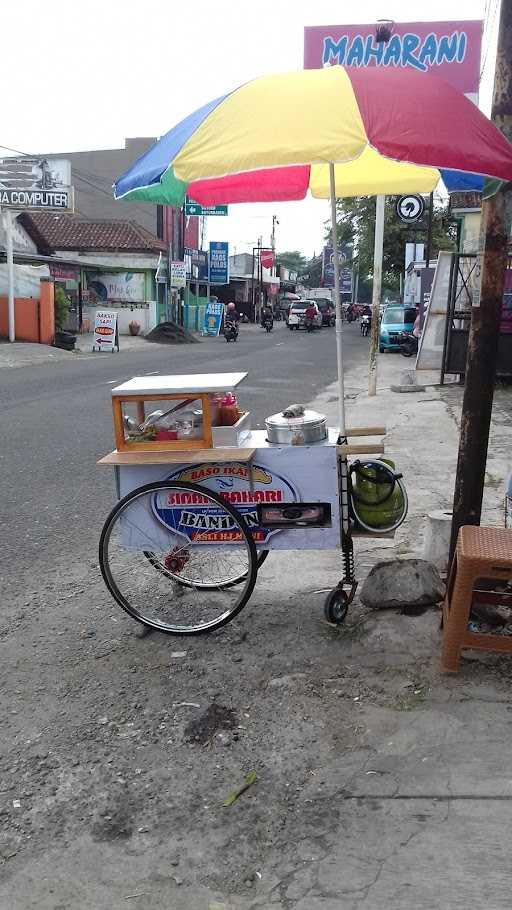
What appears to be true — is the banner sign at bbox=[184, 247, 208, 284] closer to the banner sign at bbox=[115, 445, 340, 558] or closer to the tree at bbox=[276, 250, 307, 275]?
the banner sign at bbox=[115, 445, 340, 558]

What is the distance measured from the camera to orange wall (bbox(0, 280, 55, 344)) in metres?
26.5

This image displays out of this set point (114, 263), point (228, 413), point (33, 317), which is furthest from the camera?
point (114, 263)

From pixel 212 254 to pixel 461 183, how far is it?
156 feet

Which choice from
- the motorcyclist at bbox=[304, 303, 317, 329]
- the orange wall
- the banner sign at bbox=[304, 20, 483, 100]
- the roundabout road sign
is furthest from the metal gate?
the motorcyclist at bbox=[304, 303, 317, 329]

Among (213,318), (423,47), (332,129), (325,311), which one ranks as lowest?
(213,318)

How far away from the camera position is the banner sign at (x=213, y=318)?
42.2m

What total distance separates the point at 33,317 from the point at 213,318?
55.7ft

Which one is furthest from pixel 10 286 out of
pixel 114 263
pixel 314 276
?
pixel 314 276

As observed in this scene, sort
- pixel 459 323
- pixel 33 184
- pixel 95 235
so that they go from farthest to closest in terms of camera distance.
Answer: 1. pixel 95 235
2. pixel 33 184
3. pixel 459 323

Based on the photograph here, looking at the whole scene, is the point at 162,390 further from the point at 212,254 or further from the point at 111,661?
the point at 212,254

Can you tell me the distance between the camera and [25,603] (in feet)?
13.8

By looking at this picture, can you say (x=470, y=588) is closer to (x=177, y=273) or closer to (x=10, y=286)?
(x=10, y=286)

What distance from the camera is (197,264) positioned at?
162 ft

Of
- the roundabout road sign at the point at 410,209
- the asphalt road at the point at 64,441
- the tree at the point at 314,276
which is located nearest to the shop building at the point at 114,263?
Result: the roundabout road sign at the point at 410,209
